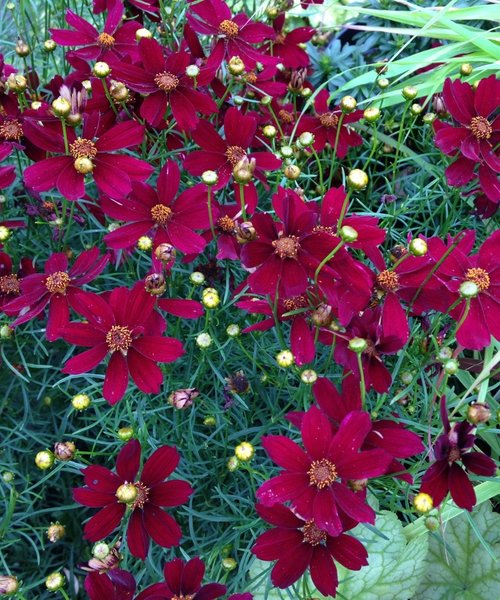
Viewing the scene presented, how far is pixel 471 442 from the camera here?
77 cm

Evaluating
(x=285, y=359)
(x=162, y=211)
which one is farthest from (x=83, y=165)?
(x=285, y=359)

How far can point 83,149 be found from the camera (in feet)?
3.25

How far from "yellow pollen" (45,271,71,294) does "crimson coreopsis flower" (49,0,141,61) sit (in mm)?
430

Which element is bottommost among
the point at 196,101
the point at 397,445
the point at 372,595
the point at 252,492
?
the point at 372,595

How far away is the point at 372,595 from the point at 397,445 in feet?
1.50

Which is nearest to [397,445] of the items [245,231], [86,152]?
[245,231]

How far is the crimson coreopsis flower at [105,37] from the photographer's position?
118 centimetres

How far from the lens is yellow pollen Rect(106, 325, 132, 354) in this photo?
2.93 ft

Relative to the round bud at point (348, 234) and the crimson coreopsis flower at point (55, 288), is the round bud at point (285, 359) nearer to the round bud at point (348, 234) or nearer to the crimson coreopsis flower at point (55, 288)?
the round bud at point (348, 234)

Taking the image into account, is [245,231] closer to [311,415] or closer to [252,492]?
[311,415]

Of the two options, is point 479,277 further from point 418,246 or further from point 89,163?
point 89,163

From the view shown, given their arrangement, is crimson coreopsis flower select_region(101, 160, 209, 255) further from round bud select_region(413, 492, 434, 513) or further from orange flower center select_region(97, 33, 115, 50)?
round bud select_region(413, 492, 434, 513)

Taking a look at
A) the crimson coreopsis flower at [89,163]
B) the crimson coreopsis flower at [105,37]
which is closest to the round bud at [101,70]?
the crimson coreopsis flower at [89,163]

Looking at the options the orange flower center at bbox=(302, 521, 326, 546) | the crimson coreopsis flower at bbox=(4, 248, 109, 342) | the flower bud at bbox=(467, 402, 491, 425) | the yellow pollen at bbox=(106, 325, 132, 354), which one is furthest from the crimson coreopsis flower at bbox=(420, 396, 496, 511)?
the crimson coreopsis flower at bbox=(4, 248, 109, 342)
